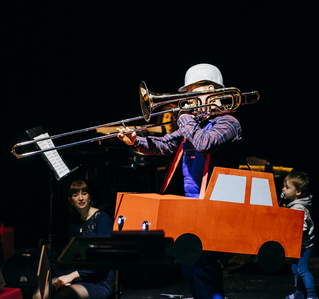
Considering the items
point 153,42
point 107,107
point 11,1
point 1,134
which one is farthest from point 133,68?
point 1,134

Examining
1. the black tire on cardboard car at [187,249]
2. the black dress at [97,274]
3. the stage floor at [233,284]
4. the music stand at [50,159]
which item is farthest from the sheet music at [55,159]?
the stage floor at [233,284]

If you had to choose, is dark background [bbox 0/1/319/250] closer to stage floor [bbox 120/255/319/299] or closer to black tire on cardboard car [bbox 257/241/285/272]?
stage floor [bbox 120/255/319/299]

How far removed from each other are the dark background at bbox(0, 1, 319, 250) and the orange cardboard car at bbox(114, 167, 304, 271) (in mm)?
2811

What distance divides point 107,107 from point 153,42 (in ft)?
4.29

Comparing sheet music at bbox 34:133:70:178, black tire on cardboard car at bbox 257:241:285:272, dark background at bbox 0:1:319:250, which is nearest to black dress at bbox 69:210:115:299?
sheet music at bbox 34:133:70:178

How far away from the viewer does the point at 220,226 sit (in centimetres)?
153

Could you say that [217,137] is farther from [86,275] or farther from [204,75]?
[86,275]

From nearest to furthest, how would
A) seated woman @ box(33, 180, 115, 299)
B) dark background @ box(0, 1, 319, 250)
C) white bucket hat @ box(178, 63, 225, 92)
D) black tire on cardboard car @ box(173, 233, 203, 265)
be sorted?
black tire on cardboard car @ box(173, 233, 203, 265), white bucket hat @ box(178, 63, 225, 92), seated woman @ box(33, 180, 115, 299), dark background @ box(0, 1, 319, 250)

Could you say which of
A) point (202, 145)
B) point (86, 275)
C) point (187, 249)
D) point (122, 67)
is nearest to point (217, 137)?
point (202, 145)

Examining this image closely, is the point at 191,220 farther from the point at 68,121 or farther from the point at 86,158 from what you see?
the point at 68,121

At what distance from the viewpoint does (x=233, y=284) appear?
3709mm

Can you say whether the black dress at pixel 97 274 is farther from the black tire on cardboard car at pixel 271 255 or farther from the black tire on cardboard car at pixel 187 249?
the black tire on cardboard car at pixel 271 255

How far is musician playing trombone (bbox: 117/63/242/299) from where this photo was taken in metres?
1.66

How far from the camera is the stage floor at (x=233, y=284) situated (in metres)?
3.38
